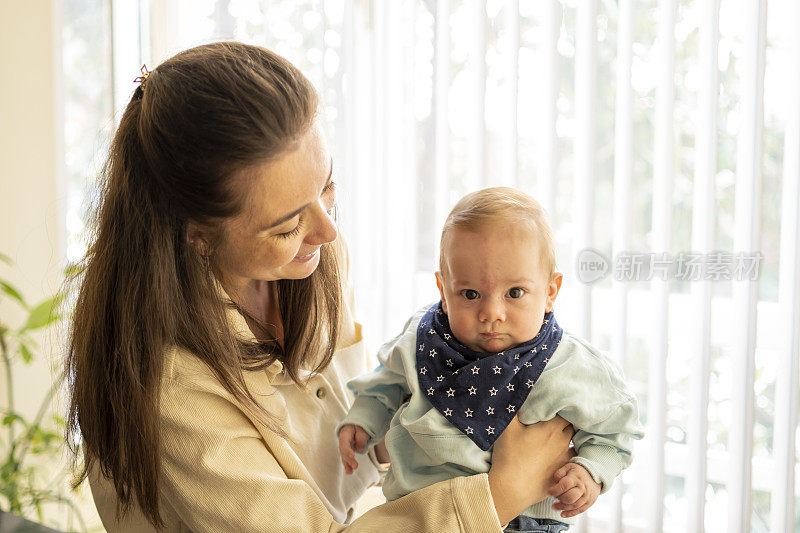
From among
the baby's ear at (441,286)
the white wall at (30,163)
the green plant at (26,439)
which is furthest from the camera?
the white wall at (30,163)

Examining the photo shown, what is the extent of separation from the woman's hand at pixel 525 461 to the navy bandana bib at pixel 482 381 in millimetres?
28

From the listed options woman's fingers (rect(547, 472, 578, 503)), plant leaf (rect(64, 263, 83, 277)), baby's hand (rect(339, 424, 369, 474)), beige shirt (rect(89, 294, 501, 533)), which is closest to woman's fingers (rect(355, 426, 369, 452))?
baby's hand (rect(339, 424, 369, 474))

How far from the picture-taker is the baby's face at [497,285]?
1234mm

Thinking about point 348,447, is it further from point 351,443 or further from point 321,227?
point 321,227

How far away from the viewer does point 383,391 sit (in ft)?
4.61

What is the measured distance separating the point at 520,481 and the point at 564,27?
50.6 inches

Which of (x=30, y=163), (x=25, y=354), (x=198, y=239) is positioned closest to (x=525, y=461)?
(x=198, y=239)

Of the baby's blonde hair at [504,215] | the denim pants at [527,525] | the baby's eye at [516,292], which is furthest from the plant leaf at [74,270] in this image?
the denim pants at [527,525]

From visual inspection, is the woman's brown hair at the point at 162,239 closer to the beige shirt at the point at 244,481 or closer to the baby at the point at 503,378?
the beige shirt at the point at 244,481

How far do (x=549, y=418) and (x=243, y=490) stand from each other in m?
0.53

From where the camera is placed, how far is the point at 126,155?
4.07ft

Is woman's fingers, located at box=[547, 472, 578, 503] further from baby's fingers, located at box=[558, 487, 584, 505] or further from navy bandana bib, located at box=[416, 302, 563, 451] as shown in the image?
navy bandana bib, located at box=[416, 302, 563, 451]

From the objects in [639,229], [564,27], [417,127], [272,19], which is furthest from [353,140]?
[639,229]

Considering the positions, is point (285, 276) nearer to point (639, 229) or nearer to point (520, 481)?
point (520, 481)
